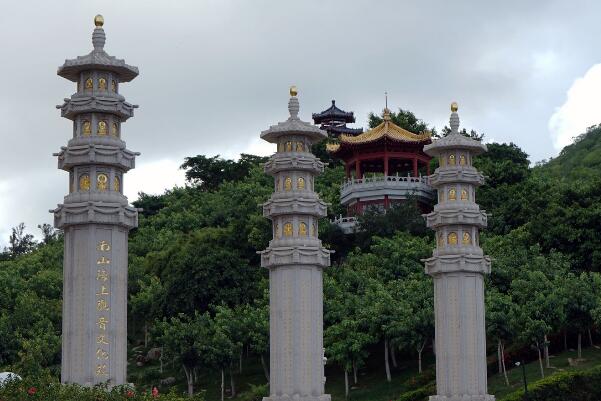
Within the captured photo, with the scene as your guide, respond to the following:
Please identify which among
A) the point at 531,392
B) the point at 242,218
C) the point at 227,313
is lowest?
the point at 531,392

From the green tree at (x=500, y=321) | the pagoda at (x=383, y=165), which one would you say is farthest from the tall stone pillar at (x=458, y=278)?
the pagoda at (x=383, y=165)

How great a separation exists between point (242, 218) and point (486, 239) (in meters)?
12.0

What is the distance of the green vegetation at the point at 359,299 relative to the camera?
5212 cm

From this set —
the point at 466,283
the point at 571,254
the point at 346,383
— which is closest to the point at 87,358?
the point at 466,283

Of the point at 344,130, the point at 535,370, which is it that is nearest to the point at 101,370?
the point at 535,370

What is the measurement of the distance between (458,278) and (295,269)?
5971 mm

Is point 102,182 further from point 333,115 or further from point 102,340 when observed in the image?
point 333,115

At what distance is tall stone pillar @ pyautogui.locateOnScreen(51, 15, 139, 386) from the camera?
116 feet

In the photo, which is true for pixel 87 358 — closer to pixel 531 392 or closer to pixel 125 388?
pixel 125 388

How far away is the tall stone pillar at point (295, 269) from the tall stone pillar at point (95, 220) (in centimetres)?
646

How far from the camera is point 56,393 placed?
92.8ft

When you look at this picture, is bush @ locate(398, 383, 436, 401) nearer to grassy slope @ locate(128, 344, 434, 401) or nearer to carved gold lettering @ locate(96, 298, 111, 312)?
grassy slope @ locate(128, 344, 434, 401)

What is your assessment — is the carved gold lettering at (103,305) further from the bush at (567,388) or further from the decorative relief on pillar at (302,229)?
the bush at (567,388)

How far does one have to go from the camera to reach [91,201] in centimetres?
3597
